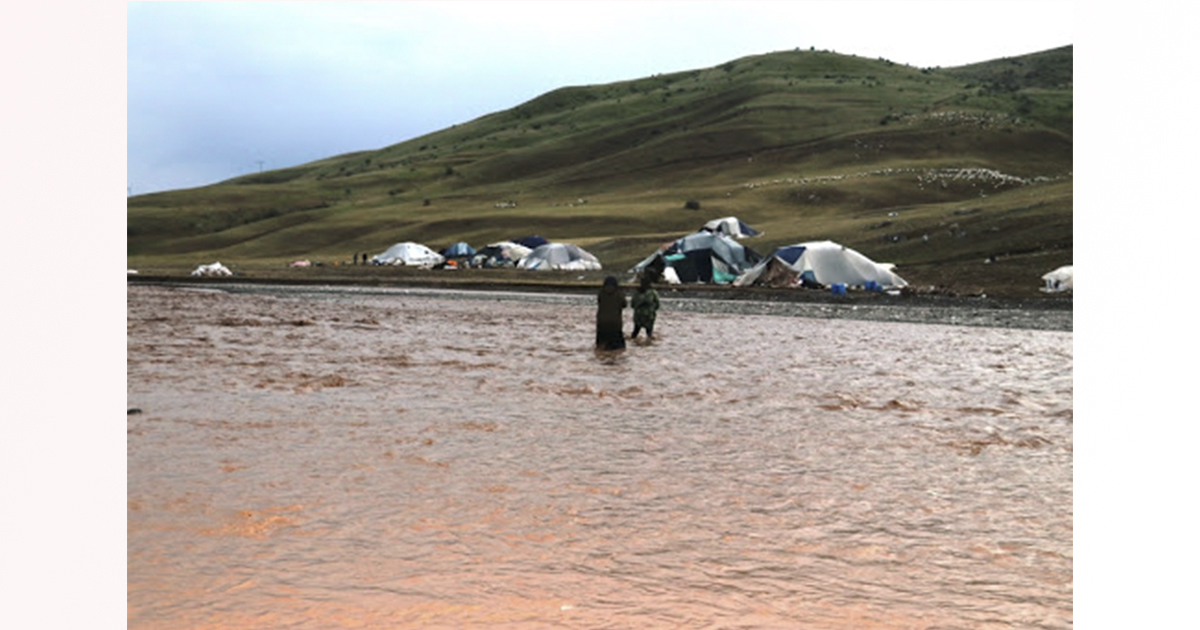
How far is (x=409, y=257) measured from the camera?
213 ft

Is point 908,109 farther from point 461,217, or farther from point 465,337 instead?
point 465,337

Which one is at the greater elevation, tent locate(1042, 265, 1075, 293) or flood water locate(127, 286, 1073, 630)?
tent locate(1042, 265, 1075, 293)

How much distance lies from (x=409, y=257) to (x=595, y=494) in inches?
2234

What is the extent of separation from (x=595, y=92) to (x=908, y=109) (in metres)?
81.6

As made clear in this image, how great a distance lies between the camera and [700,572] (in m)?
7.16

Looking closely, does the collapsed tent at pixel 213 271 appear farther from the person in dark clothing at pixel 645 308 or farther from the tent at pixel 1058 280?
the tent at pixel 1058 280

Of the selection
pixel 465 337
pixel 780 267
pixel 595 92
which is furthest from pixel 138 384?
pixel 595 92

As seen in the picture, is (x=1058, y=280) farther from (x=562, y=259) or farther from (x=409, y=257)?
(x=409, y=257)

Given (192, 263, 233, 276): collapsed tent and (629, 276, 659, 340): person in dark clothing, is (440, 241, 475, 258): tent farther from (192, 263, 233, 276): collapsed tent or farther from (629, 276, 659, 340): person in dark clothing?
(629, 276, 659, 340): person in dark clothing

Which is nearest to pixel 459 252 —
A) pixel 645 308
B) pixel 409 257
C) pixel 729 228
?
pixel 409 257

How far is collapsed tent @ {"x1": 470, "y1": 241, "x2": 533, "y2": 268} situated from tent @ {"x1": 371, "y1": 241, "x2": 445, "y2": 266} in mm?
2521

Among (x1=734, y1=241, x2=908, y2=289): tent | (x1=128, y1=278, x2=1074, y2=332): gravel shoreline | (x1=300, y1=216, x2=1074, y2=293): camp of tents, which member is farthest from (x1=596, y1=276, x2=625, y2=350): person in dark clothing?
(x1=734, y1=241, x2=908, y2=289): tent

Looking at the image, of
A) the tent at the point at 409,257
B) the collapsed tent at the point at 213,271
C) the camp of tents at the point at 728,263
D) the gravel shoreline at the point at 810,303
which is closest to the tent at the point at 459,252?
the camp of tents at the point at 728,263

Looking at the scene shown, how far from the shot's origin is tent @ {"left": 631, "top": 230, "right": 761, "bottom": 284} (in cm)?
→ 4703
